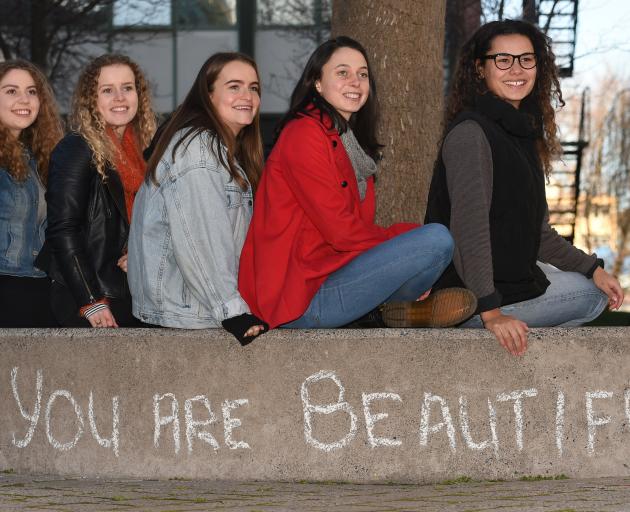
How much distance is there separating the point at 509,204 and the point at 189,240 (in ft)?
4.47

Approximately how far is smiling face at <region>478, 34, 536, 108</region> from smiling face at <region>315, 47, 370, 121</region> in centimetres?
57

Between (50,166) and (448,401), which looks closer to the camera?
(448,401)

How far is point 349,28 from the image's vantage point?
663 cm

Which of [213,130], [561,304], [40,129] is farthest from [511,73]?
[40,129]

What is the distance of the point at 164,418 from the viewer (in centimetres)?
477

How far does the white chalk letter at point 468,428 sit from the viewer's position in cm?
460

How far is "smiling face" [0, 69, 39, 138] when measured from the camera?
18.3 ft

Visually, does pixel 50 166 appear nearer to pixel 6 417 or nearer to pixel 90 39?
pixel 6 417

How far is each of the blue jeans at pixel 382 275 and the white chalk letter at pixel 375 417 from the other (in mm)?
349

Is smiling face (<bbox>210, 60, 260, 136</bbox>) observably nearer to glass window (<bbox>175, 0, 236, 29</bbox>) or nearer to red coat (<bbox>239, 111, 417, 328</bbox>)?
red coat (<bbox>239, 111, 417, 328</bbox>)

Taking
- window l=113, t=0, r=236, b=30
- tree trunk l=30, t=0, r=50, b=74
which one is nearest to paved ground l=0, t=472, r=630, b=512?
tree trunk l=30, t=0, r=50, b=74

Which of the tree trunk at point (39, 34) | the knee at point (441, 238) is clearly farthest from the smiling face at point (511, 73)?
the tree trunk at point (39, 34)

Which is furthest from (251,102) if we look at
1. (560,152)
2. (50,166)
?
(560,152)

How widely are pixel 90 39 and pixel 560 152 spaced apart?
12.6 metres
